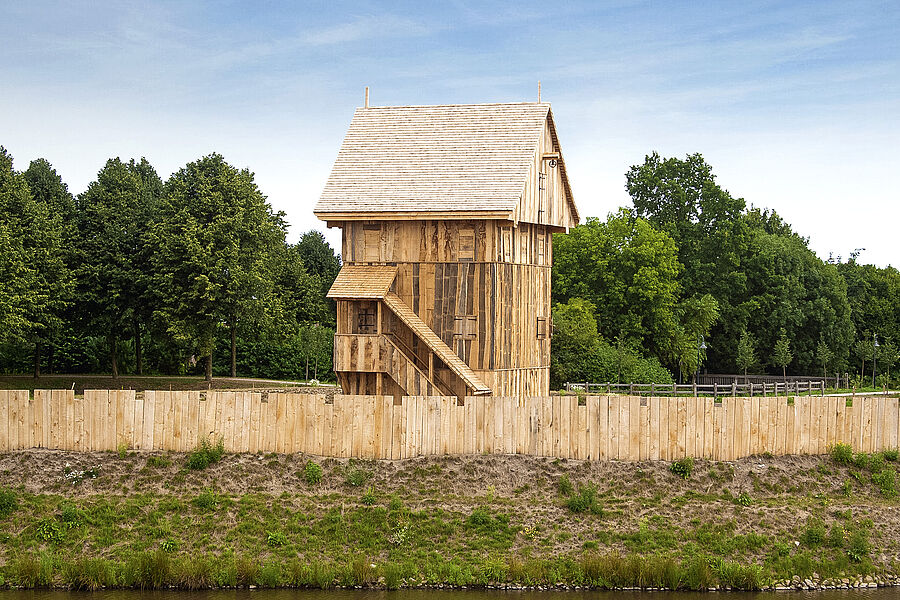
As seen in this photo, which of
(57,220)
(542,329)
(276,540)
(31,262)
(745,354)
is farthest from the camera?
(745,354)

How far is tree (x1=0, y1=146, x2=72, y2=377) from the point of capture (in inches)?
1724

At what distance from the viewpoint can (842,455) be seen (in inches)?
1136

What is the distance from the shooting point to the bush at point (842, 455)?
2885 cm

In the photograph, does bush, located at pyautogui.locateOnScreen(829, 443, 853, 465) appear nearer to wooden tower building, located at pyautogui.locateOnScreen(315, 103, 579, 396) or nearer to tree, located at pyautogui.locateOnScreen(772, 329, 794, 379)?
wooden tower building, located at pyautogui.locateOnScreen(315, 103, 579, 396)

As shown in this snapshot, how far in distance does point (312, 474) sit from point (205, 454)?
2.94 m

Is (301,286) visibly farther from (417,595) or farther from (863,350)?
(417,595)

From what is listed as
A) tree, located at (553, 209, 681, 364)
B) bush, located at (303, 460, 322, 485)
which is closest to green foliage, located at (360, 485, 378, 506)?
bush, located at (303, 460, 322, 485)

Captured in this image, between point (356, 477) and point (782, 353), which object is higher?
point (782, 353)

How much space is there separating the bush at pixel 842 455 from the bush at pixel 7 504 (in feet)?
69.4

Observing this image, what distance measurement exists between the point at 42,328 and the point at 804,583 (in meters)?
37.6

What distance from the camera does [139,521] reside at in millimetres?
25781

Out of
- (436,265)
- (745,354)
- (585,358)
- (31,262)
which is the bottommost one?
(585,358)

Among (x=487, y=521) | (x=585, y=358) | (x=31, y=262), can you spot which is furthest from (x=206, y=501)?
(x=585, y=358)

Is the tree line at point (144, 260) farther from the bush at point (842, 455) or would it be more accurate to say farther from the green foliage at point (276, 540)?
the bush at point (842, 455)
